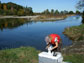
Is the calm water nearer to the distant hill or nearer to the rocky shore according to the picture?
the rocky shore

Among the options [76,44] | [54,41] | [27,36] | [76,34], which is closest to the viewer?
[54,41]

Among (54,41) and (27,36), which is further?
(27,36)

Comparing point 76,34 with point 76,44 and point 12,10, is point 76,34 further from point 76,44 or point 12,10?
point 12,10

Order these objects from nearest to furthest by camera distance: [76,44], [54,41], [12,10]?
[54,41], [76,44], [12,10]

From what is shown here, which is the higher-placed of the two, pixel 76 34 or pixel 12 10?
pixel 12 10

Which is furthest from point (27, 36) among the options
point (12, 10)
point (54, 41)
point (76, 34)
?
point (12, 10)

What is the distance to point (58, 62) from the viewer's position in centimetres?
472

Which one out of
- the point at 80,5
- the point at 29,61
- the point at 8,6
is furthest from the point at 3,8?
the point at 29,61

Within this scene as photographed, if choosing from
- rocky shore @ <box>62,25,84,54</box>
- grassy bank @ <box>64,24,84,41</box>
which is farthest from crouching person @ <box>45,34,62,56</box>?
grassy bank @ <box>64,24,84,41</box>

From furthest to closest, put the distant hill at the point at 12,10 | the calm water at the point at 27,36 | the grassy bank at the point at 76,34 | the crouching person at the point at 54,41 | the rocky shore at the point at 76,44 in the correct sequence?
the distant hill at the point at 12,10, the grassy bank at the point at 76,34, the calm water at the point at 27,36, the rocky shore at the point at 76,44, the crouching person at the point at 54,41

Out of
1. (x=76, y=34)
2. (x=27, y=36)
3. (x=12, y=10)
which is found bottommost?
(x=27, y=36)

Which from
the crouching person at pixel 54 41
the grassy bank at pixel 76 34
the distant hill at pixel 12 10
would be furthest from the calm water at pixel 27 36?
the distant hill at pixel 12 10

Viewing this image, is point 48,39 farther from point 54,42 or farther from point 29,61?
point 29,61

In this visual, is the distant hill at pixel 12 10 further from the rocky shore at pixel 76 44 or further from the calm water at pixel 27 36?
the rocky shore at pixel 76 44
